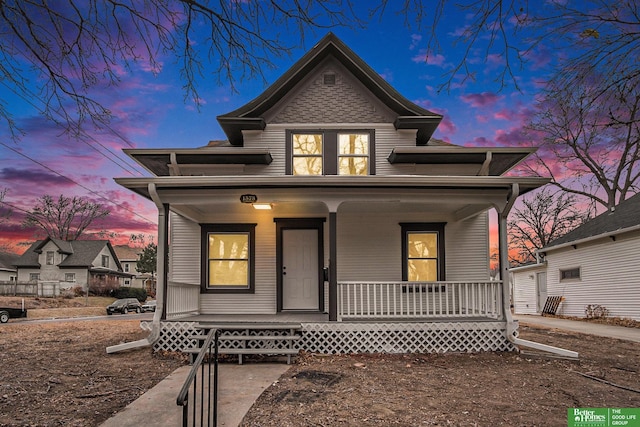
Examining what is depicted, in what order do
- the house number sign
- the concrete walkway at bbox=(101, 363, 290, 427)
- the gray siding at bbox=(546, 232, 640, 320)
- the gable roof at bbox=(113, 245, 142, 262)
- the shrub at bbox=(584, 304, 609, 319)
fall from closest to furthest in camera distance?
the concrete walkway at bbox=(101, 363, 290, 427) → the house number sign → the gray siding at bbox=(546, 232, 640, 320) → the shrub at bbox=(584, 304, 609, 319) → the gable roof at bbox=(113, 245, 142, 262)

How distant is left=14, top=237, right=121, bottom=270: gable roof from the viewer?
1624 inches

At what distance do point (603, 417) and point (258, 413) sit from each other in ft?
12.8

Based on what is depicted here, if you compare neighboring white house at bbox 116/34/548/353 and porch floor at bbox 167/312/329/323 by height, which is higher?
neighboring white house at bbox 116/34/548/353

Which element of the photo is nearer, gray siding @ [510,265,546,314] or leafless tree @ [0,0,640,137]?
leafless tree @ [0,0,640,137]

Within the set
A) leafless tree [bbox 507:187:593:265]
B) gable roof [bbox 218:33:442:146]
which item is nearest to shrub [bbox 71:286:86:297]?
gable roof [bbox 218:33:442:146]

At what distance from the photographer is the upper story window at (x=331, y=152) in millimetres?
10805

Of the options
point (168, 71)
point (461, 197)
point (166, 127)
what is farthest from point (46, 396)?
point (166, 127)

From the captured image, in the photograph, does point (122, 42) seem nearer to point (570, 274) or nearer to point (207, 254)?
point (207, 254)

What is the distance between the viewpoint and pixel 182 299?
30.8 feet

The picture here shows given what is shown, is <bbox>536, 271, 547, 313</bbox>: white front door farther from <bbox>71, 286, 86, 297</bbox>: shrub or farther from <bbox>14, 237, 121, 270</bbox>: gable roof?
<bbox>14, 237, 121, 270</bbox>: gable roof

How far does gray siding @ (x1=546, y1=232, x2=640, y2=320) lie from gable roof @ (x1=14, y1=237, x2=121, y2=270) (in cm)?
3869

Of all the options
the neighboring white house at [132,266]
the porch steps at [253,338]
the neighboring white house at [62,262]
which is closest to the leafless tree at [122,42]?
the porch steps at [253,338]

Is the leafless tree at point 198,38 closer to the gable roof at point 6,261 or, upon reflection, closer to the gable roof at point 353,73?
the gable roof at point 353,73

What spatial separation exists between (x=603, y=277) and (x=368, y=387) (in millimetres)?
14045
